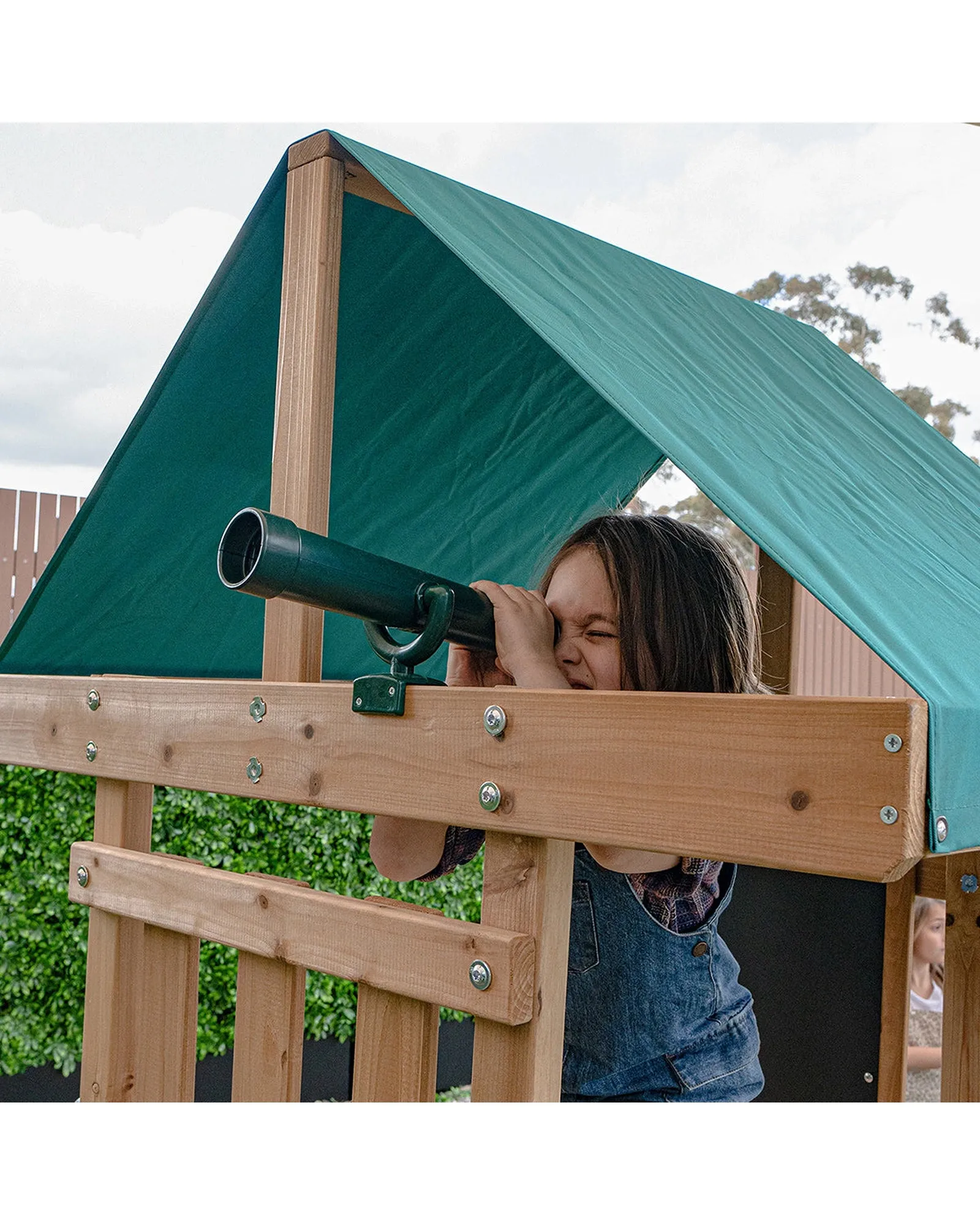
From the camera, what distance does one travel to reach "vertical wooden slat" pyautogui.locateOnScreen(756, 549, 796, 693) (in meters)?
2.56

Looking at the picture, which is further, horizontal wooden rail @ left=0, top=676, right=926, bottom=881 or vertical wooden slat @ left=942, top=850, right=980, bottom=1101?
vertical wooden slat @ left=942, top=850, right=980, bottom=1101

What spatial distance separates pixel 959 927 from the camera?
7.48 feet

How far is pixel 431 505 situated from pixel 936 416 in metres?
9.61

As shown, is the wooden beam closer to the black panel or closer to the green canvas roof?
the green canvas roof

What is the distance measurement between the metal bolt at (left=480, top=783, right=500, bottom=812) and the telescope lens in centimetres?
30

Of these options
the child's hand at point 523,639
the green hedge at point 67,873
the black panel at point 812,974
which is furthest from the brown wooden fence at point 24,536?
the child's hand at point 523,639

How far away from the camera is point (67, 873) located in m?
3.43

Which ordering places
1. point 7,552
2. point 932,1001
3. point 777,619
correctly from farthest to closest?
point 7,552
point 932,1001
point 777,619

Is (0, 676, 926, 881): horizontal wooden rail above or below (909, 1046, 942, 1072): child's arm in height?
above

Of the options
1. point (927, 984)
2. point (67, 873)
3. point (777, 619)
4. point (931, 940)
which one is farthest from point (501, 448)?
point (927, 984)

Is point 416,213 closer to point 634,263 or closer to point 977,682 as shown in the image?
point 634,263

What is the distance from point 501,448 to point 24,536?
3.40m

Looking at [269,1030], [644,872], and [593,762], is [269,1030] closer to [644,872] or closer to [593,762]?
[644,872]

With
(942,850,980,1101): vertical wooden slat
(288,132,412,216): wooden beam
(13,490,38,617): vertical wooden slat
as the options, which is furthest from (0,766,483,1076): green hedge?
(288,132,412,216): wooden beam
